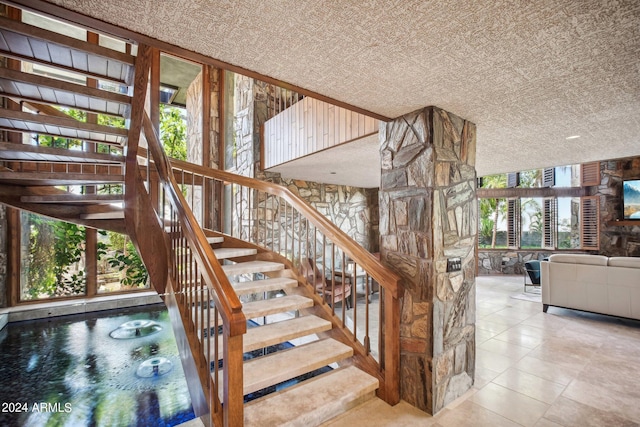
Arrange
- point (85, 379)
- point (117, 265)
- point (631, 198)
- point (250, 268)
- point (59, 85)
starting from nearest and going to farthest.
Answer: point (59, 85) < point (250, 268) < point (85, 379) < point (117, 265) < point (631, 198)

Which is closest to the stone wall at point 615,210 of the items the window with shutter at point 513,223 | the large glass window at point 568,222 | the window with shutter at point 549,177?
the large glass window at point 568,222

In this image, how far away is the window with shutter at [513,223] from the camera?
801 cm

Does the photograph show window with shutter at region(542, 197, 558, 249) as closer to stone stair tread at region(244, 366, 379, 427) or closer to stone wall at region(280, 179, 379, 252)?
stone wall at region(280, 179, 379, 252)

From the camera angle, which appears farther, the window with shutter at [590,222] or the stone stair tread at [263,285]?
the window with shutter at [590,222]

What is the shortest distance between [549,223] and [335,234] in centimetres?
798

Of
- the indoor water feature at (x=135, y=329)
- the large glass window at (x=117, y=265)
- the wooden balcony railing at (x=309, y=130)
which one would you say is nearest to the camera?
the wooden balcony railing at (x=309, y=130)

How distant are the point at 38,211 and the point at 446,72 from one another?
12.7ft

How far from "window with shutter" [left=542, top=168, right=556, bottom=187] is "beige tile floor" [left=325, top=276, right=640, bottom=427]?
4.96 m

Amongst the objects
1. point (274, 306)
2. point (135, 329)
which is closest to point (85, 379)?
point (135, 329)

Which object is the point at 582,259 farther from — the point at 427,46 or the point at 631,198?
the point at 427,46

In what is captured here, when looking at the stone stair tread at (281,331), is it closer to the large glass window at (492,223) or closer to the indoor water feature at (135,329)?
the indoor water feature at (135,329)

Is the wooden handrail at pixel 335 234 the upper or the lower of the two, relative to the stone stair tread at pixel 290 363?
upper

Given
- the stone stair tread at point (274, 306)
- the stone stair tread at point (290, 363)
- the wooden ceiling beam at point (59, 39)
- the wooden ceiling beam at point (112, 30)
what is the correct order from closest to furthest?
the wooden ceiling beam at point (112, 30) < the wooden ceiling beam at point (59, 39) < the stone stair tread at point (290, 363) < the stone stair tread at point (274, 306)

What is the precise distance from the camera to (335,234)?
2541 mm
